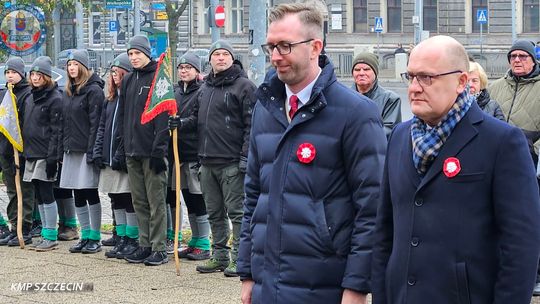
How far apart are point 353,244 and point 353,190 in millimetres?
237

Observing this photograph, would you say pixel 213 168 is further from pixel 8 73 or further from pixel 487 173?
pixel 487 173

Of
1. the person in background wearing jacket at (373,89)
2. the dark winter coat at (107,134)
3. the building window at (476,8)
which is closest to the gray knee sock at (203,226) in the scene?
the dark winter coat at (107,134)

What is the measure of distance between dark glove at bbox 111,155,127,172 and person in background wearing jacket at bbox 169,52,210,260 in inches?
18.1

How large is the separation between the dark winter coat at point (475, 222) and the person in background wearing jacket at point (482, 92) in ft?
15.5

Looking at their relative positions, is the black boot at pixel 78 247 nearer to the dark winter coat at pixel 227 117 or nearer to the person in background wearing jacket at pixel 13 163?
the person in background wearing jacket at pixel 13 163

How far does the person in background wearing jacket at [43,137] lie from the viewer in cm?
1252

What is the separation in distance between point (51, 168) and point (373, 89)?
451 cm

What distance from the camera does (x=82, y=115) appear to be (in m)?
12.1

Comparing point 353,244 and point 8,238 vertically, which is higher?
point 353,244

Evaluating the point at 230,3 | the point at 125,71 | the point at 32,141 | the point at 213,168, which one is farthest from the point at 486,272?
the point at 230,3

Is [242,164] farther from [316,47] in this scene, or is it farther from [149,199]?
[316,47]

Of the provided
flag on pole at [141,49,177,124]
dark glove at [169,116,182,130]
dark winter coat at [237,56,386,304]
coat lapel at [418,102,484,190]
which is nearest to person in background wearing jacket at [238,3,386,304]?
dark winter coat at [237,56,386,304]

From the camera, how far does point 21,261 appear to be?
11680 millimetres

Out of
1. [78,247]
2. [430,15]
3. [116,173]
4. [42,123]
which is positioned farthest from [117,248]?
[430,15]
